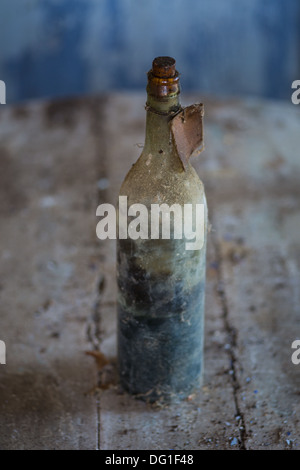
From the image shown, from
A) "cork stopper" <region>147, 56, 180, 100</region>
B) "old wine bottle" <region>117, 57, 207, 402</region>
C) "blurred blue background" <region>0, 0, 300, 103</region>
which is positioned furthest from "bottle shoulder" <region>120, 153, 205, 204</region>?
"blurred blue background" <region>0, 0, 300, 103</region>

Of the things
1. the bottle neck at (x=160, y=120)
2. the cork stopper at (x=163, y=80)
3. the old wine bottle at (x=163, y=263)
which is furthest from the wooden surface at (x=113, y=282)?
the cork stopper at (x=163, y=80)

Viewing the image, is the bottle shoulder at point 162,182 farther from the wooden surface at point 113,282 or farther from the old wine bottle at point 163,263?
the wooden surface at point 113,282

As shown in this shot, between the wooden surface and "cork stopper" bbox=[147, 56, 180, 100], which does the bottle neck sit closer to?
"cork stopper" bbox=[147, 56, 180, 100]

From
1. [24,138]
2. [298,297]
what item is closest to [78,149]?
[24,138]

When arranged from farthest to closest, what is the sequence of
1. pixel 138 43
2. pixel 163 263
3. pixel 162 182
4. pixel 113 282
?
pixel 138 43, pixel 113 282, pixel 163 263, pixel 162 182

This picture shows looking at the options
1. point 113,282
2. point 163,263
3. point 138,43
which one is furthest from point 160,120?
point 138,43

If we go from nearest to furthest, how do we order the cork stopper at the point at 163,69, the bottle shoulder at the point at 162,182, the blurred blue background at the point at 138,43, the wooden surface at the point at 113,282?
the cork stopper at the point at 163,69
the bottle shoulder at the point at 162,182
the wooden surface at the point at 113,282
the blurred blue background at the point at 138,43

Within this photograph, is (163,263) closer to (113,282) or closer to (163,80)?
(163,80)
